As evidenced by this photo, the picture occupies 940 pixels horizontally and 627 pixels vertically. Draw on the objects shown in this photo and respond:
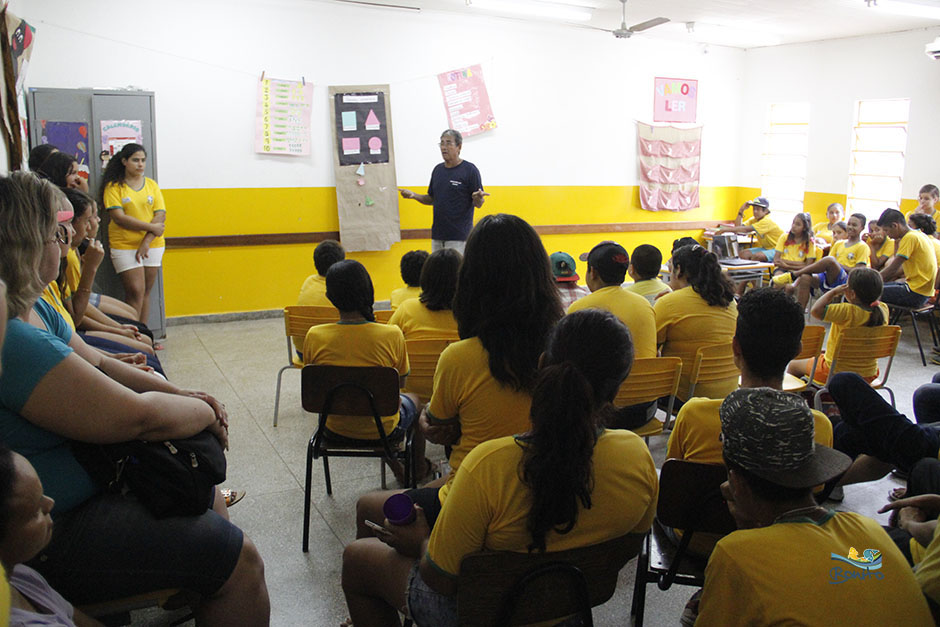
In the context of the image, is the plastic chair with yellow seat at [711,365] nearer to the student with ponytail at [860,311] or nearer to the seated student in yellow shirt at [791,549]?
the student with ponytail at [860,311]

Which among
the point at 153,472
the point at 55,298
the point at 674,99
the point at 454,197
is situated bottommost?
the point at 153,472

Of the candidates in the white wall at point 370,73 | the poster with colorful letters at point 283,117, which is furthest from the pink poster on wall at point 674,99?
the poster with colorful letters at point 283,117

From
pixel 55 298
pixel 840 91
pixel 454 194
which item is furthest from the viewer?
pixel 840 91

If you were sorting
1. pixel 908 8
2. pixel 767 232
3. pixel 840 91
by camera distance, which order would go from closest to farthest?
pixel 908 8, pixel 767 232, pixel 840 91

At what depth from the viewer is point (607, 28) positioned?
781 centimetres

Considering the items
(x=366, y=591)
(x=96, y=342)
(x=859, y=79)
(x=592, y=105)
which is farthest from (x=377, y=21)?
(x=366, y=591)

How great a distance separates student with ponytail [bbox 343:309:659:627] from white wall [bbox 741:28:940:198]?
747 centimetres

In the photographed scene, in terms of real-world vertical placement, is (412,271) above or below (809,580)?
above

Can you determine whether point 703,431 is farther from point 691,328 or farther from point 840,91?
point 840,91

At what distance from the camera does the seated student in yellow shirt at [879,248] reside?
20.5ft

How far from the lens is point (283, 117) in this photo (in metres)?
6.39

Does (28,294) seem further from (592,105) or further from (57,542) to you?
(592,105)

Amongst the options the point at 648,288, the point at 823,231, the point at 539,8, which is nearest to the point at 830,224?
the point at 823,231

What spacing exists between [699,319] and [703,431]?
1.31 m
